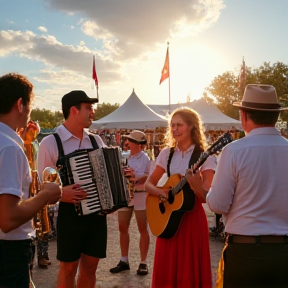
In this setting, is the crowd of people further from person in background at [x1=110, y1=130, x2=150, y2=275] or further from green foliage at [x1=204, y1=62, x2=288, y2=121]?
green foliage at [x1=204, y1=62, x2=288, y2=121]

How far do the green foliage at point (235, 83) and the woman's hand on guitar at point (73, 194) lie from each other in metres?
52.5

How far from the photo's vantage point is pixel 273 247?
2490 millimetres

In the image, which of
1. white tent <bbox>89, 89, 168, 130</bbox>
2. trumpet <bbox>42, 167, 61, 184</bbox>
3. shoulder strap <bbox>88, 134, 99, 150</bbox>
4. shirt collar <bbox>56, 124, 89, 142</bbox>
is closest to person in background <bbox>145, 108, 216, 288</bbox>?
shoulder strap <bbox>88, 134, 99, 150</bbox>

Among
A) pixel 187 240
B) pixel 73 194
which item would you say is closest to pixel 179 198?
pixel 187 240

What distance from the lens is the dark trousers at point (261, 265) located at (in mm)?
2475

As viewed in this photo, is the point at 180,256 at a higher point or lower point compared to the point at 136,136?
lower

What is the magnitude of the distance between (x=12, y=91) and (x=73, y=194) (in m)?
1.26

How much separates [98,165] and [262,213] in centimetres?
157

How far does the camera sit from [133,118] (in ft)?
61.2

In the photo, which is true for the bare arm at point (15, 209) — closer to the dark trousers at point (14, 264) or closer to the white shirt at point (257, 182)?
the dark trousers at point (14, 264)

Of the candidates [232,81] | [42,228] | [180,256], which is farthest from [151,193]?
[232,81]

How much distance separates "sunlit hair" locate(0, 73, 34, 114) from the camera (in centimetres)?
226

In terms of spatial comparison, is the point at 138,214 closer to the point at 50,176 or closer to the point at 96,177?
the point at 96,177

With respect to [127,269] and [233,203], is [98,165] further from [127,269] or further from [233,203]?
[127,269]
